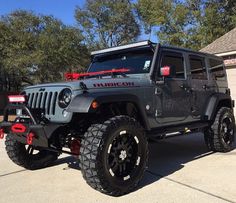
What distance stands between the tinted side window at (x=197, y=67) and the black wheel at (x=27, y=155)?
10.1 ft

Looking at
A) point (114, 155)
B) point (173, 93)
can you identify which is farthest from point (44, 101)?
point (173, 93)

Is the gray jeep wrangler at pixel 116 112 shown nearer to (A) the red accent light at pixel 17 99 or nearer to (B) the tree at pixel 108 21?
(A) the red accent light at pixel 17 99

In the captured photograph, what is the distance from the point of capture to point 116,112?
5.46 metres

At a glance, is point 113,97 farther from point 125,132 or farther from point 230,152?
point 230,152

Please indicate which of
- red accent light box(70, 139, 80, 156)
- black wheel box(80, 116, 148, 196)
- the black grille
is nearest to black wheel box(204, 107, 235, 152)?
black wheel box(80, 116, 148, 196)

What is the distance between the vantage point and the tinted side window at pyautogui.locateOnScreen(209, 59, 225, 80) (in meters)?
7.75

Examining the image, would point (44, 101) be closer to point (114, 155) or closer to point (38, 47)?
point (114, 155)

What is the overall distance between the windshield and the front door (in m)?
0.25

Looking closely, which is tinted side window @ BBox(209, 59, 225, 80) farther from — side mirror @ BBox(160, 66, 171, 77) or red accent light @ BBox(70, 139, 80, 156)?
red accent light @ BBox(70, 139, 80, 156)

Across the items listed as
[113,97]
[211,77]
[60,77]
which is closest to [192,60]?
[211,77]

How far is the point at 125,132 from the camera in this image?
504 centimetres

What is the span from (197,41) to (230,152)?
21740 millimetres

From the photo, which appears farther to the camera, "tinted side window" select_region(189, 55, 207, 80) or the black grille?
"tinted side window" select_region(189, 55, 207, 80)

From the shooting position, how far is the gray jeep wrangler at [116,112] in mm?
4797
